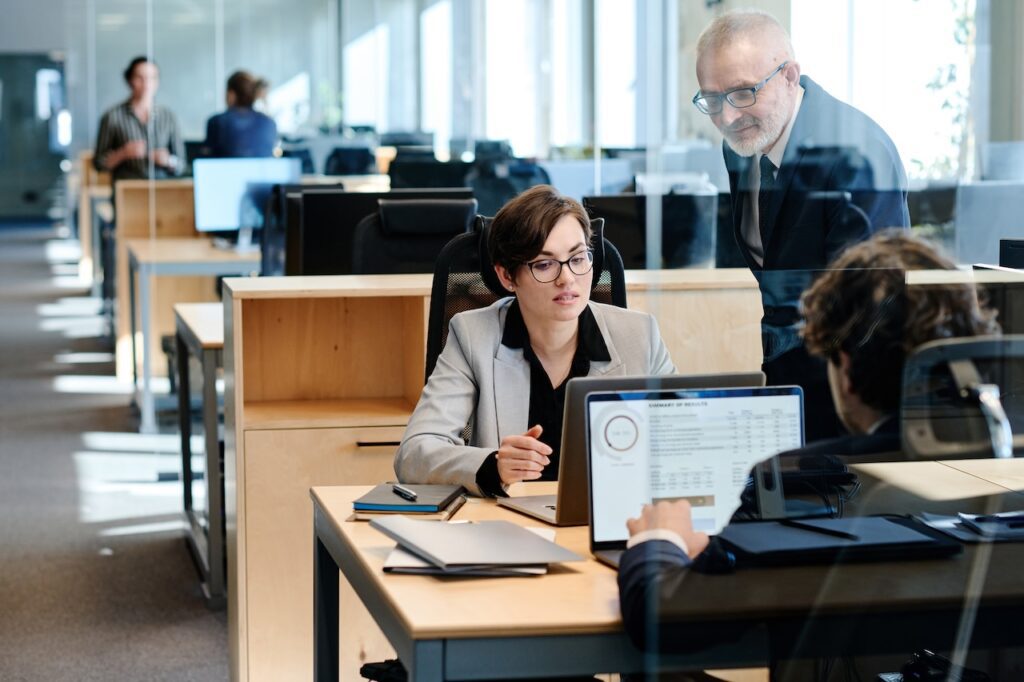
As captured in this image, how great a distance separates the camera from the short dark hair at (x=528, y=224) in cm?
251

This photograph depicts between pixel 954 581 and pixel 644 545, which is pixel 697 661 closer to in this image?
pixel 644 545

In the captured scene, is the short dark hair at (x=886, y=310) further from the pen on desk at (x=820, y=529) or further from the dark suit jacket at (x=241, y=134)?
the dark suit jacket at (x=241, y=134)

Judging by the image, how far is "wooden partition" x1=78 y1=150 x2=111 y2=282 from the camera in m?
10.2

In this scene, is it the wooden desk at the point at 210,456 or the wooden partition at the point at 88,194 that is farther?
the wooden partition at the point at 88,194

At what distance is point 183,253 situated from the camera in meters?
6.41

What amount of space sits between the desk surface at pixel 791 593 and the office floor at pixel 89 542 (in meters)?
1.98

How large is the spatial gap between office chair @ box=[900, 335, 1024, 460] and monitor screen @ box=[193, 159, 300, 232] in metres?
5.23

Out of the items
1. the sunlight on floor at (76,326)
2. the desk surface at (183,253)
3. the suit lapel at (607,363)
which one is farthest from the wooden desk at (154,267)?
the suit lapel at (607,363)

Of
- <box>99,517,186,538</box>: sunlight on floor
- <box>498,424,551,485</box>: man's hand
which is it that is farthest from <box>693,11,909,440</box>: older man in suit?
<box>99,517,186,538</box>: sunlight on floor

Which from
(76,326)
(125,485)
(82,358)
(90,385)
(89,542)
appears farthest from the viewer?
(76,326)

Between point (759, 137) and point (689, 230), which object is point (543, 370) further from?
point (759, 137)

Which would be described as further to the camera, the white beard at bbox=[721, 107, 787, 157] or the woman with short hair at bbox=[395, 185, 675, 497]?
the woman with short hair at bbox=[395, 185, 675, 497]

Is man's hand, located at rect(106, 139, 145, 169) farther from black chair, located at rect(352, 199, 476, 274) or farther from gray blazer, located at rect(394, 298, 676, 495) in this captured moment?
gray blazer, located at rect(394, 298, 676, 495)

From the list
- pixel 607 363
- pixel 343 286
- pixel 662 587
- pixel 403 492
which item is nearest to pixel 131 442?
pixel 343 286
